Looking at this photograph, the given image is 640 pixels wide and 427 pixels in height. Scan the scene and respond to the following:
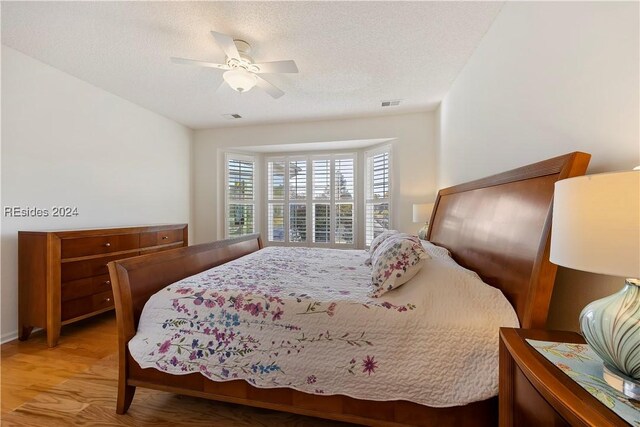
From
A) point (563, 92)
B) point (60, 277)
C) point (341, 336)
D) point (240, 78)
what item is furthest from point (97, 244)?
point (563, 92)

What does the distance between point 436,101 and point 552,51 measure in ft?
7.11

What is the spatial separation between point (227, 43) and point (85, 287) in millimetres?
2523

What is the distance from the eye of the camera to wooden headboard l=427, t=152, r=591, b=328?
1.02 meters

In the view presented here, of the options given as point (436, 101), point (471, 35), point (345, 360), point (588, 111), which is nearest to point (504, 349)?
point (345, 360)

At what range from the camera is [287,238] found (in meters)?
4.77

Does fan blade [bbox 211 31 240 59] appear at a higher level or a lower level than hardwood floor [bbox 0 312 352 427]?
higher

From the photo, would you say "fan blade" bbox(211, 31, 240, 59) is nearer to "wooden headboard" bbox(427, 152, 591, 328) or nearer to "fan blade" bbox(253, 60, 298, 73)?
"fan blade" bbox(253, 60, 298, 73)

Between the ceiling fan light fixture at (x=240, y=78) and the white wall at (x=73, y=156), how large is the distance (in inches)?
77.3

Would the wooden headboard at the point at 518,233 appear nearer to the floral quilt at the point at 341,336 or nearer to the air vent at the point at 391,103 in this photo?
the floral quilt at the point at 341,336

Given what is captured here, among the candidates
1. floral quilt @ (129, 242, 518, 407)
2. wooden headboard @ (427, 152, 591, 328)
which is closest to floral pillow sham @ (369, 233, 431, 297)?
floral quilt @ (129, 242, 518, 407)

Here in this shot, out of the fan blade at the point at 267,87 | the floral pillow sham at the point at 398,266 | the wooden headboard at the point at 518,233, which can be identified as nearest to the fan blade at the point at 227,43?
the fan blade at the point at 267,87

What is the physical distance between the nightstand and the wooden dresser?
316 centimetres

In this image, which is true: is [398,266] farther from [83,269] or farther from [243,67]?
[83,269]

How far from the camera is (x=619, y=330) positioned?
2.16 ft
